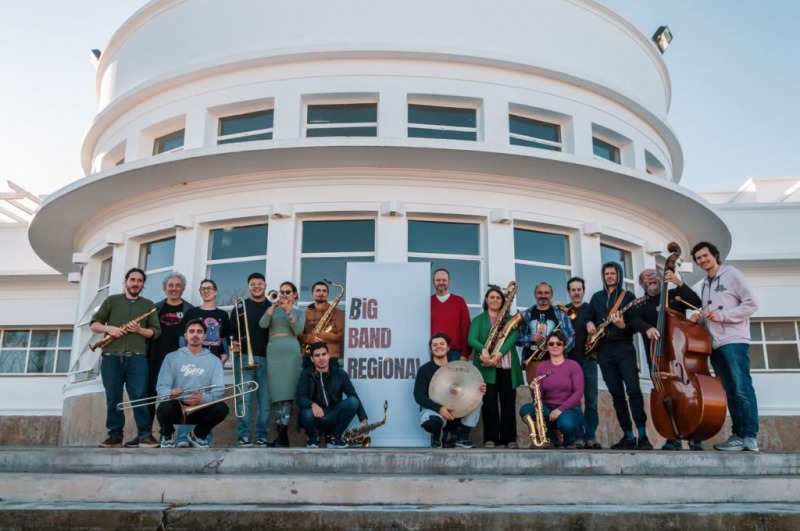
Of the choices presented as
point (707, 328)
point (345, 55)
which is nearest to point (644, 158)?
point (345, 55)

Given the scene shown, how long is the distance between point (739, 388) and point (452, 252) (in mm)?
4821

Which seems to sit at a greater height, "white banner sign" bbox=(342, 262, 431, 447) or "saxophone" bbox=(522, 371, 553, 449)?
"white banner sign" bbox=(342, 262, 431, 447)

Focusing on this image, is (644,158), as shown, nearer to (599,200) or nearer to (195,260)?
(599,200)

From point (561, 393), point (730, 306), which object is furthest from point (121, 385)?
point (730, 306)

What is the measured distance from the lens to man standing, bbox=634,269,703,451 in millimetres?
7164

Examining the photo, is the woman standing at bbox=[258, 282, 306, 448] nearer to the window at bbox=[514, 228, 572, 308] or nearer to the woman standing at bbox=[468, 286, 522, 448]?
the woman standing at bbox=[468, 286, 522, 448]

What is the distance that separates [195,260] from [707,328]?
7.12m

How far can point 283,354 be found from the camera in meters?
8.38

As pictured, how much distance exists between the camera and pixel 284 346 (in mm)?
8430

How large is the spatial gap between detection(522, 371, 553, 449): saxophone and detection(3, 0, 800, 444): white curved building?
114 inches

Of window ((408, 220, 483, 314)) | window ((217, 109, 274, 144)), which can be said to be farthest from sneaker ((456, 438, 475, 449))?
window ((217, 109, 274, 144))

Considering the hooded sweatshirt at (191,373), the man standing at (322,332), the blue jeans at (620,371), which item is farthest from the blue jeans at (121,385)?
the blue jeans at (620,371)

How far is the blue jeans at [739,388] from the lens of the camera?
6703mm

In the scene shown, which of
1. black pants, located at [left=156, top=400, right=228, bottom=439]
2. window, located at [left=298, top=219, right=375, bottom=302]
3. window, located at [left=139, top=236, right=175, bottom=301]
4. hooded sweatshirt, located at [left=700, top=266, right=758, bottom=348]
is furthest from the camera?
window, located at [left=139, top=236, right=175, bottom=301]
